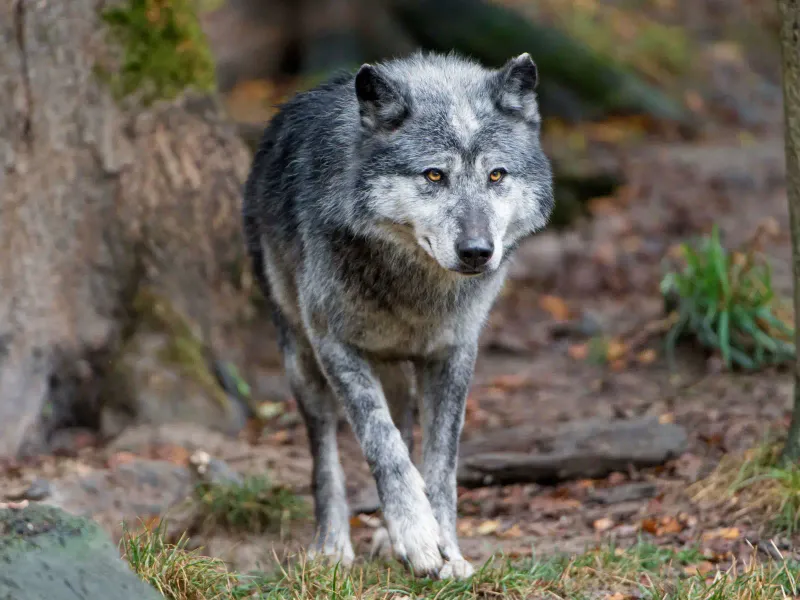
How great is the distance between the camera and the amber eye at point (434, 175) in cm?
450

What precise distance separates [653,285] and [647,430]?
3739 millimetres

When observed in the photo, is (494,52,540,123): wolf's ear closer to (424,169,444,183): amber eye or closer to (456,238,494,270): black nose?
(424,169,444,183): amber eye

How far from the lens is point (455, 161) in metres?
4.50

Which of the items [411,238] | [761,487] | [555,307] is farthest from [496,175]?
[555,307]

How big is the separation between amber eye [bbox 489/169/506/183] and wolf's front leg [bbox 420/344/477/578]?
2.96 ft

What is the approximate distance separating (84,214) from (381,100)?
3094mm

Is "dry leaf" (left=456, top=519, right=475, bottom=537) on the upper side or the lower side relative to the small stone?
lower

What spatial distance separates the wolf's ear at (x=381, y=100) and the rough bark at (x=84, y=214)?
2904 millimetres

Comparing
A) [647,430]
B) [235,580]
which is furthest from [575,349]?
[235,580]

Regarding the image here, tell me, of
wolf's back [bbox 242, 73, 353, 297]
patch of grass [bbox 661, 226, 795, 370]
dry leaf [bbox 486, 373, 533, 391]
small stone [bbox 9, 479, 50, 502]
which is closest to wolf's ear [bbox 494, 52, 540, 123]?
wolf's back [bbox 242, 73, 353, 297]

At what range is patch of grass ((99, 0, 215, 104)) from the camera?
6.96m

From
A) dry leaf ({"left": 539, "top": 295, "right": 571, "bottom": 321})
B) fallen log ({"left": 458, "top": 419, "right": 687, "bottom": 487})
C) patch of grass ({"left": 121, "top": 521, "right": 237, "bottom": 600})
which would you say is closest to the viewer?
patch of grass ({"left": 121, "top": 521, "right": 237, "bottom": 600})

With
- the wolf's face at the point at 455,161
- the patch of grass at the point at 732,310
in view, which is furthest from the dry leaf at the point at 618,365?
the wolf's face at the point at 455,161

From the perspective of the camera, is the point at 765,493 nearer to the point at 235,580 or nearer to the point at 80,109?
the point at 235,580
